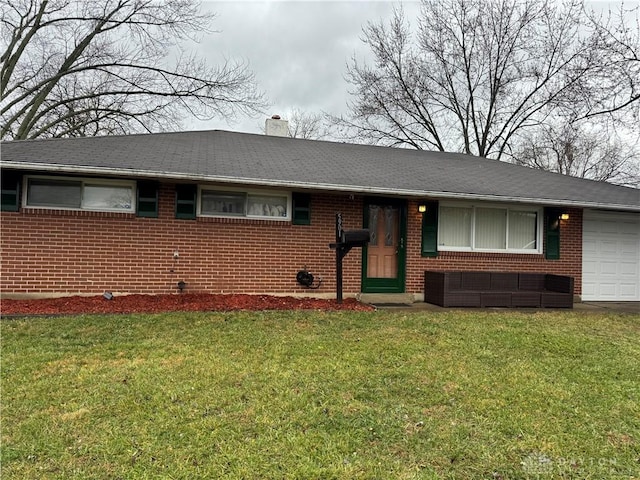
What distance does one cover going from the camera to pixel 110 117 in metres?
19.0

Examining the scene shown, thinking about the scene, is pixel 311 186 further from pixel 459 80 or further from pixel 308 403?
pixel 459 80

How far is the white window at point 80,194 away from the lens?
7.16 m

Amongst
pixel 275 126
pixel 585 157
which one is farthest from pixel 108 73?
pixel 585 157

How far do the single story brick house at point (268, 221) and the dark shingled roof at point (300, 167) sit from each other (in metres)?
0.04

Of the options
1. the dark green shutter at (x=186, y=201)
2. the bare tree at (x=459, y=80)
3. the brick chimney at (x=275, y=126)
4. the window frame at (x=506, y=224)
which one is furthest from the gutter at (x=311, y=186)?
the bare tree at (x=459, y=80)

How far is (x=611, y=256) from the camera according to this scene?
10258 mm

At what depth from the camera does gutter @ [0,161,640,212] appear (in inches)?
257

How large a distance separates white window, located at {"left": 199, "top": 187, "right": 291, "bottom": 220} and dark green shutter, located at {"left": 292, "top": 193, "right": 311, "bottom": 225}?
130mm

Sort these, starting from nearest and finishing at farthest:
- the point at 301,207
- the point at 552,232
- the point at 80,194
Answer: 1. the point at 80,194
2. the point at 301,207
3. the point at 552,232

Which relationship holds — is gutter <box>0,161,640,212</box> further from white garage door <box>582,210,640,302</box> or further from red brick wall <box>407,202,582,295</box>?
white garage door <box>582,210,640,302</box>

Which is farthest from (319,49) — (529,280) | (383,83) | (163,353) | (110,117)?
(163,353)

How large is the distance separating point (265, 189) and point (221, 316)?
2.87 meters

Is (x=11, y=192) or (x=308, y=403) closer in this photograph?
(x=308, y=403)

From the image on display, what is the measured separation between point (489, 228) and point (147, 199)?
24.8 feet
